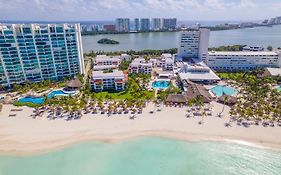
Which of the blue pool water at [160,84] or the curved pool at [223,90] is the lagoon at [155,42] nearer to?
the blue pool water at [160,84]

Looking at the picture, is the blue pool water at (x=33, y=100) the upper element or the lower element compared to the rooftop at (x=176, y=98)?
lower

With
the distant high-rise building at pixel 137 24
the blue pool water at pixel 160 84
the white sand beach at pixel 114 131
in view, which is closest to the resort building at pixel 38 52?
the white sand beach at pixel 114 131

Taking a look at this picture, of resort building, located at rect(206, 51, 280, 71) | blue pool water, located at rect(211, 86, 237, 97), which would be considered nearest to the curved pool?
blue pool water, located at rect(211, 86, 237, 97)

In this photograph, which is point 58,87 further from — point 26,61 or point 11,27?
point 11,27

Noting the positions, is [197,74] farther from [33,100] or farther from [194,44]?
[33,100]

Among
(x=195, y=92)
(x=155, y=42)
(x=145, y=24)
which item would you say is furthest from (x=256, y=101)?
(x=145, y=24)

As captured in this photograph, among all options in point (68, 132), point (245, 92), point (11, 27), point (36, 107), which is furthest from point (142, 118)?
point (11, 27)

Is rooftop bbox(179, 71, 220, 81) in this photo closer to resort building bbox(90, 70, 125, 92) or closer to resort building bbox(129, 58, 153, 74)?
resort building bbox(129, 58, 153, 74)
